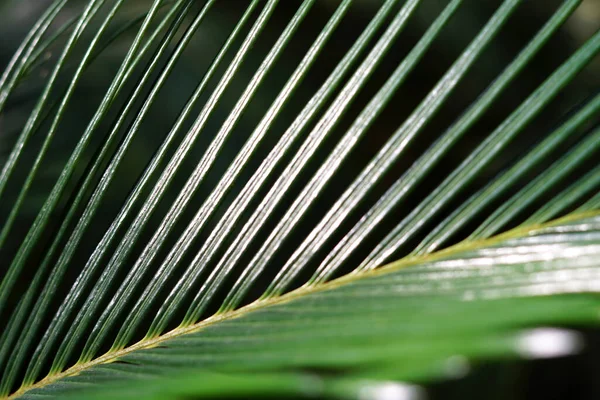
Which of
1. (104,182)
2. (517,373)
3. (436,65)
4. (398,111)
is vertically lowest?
(104,182)

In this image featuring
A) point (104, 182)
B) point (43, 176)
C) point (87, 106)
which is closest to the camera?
point (104, 182)

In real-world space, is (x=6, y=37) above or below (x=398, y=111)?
below

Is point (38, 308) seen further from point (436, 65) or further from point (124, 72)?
point (436, 65)

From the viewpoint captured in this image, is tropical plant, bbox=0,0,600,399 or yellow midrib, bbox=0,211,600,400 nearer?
tropical plant, bbox=0,0,600,399

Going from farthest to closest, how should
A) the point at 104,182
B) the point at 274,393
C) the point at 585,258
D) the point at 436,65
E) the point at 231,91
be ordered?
the point at 436,65, the point at 231,91, the point at 104,182, the point at 585,258, the point at 274,393

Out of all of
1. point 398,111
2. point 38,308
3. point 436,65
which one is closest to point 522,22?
point 436,65

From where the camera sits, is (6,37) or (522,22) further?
(522,22)

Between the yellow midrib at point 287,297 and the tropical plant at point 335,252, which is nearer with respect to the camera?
the tropical plant at point 335,252

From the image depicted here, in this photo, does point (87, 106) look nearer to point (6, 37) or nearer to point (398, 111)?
point (6, 37)
